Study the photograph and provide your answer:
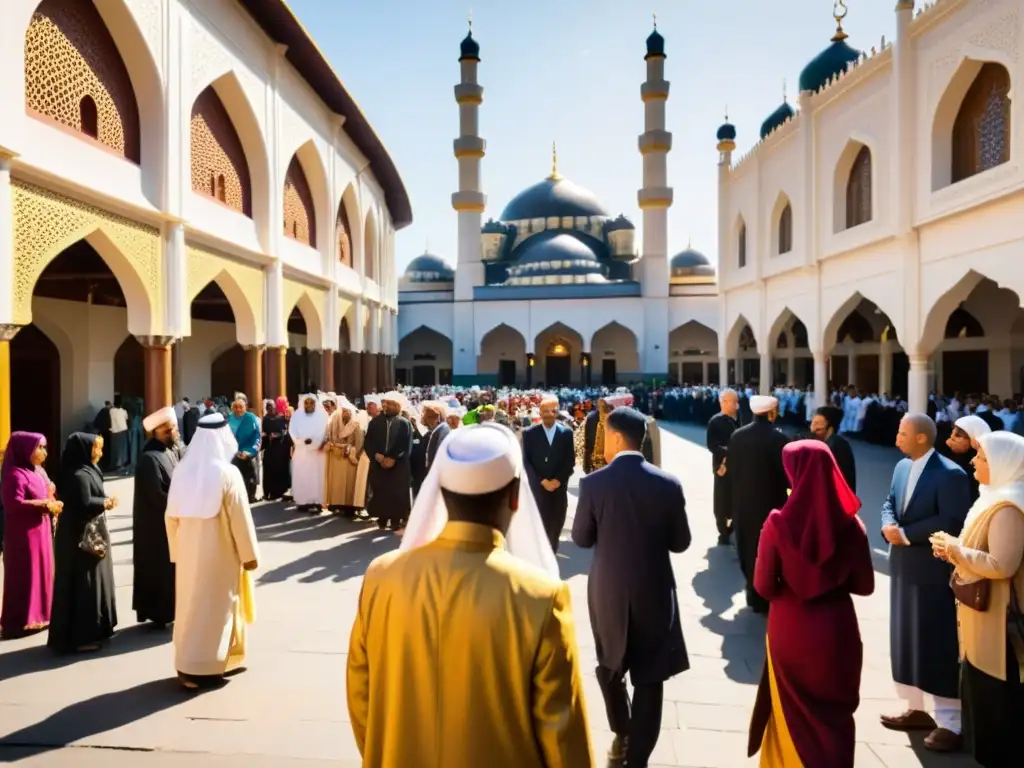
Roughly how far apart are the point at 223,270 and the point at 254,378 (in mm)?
2192

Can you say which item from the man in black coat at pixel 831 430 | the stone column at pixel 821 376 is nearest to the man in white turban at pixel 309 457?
the man in black coat at pixel 831 430

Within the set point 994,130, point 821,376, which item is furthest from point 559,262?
point 994,130

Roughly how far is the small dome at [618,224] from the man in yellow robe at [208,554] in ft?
114

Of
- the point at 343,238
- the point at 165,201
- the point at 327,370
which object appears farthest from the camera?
the point at 343,238

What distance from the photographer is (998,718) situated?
2.82m

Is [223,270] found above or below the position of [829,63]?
below

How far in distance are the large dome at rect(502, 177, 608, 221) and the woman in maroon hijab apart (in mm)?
37100

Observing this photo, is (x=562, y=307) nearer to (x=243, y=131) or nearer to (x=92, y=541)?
(x=243, y=131)

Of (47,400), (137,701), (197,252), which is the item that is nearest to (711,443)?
(137,701)

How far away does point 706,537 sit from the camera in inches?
290

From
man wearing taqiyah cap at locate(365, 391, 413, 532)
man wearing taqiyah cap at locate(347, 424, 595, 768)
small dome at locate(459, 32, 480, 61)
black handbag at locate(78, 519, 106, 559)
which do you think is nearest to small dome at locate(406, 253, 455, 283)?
small dome at locate(459, 32, 480, 61)

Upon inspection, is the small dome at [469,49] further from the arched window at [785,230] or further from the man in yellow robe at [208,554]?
the man in yellow robe at [208,554]

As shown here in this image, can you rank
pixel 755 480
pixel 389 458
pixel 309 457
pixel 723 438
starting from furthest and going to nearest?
pixel 309 457 → pixel 389 458 → pixel 723 438 → pixel 755 480

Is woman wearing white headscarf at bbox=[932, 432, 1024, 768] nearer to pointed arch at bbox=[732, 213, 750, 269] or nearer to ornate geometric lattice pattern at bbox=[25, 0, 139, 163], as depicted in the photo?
ornate geometric lattice pattern at bbox=[25, 0, 139, 163]
